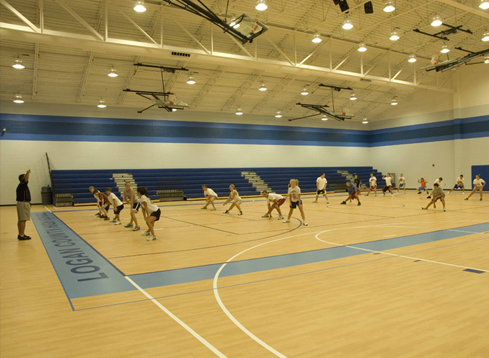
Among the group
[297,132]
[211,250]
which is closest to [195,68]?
[297,132]

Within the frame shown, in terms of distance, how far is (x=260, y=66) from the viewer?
58.6 ft

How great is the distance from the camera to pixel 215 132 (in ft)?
90.8

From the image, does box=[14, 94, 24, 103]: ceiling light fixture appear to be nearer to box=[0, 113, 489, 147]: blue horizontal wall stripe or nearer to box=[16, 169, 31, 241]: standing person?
box=[0, 113, 489, 147]: blue horizontal wall stripe

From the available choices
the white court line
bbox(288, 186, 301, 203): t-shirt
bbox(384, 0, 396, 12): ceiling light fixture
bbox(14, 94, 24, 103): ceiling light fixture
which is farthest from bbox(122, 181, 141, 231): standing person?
bbox(14, 94, 24, 103): ceiling light fixture

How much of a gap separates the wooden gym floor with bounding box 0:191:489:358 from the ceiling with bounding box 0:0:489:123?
966 centimetres

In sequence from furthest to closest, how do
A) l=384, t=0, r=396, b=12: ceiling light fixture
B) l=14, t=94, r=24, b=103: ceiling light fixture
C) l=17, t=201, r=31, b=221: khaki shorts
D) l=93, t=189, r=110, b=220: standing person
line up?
1. l=14, t=94, r=24, b=103: ceiling light fixture
2. l=93, t=189, r=110, b=220: standing person
3. l=384, t=0, r=396, b=12: ceiling light fixture
4. l=17, t=201, r=31, b=221: khaki shorts

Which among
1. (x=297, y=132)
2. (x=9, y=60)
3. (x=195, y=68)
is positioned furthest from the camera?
(x=297, y=132)

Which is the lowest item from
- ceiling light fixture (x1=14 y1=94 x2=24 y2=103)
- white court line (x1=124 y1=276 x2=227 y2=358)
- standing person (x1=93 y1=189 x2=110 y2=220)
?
white court line (x1=124 y1=276 x2=227 y2=358)

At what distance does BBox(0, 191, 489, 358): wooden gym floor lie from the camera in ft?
10.5

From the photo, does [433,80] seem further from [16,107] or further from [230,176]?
[16,107]

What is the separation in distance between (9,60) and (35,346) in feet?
59.3

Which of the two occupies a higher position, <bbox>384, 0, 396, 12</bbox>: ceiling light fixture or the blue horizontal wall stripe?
<bbox>384, 0, 396, 12</bbox>: ceiling light fixture

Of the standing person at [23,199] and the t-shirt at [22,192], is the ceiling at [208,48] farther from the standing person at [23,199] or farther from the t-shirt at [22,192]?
the t-shirt at [22,192]

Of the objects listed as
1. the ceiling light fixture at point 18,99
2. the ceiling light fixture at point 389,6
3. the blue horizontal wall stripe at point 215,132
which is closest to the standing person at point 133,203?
the ceiling light fixture at point 389,6
